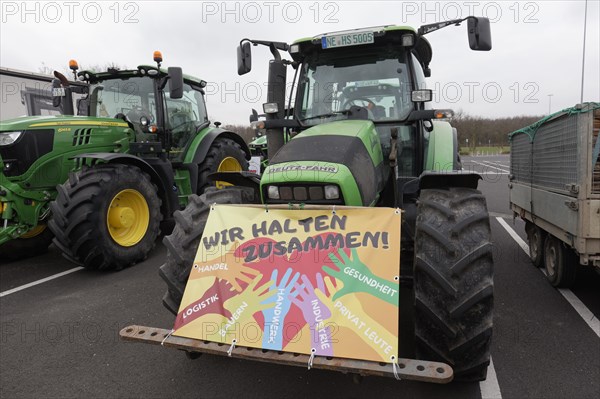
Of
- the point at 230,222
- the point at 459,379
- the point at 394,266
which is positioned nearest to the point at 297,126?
the point at 230,222

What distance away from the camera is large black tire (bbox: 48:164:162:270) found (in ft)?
15.0

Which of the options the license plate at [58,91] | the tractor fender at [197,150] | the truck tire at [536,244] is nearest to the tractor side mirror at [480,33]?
the truck tire at [536,244]

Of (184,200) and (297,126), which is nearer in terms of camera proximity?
(297,126)

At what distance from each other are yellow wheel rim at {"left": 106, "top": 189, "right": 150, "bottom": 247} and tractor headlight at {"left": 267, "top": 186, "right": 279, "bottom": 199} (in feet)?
10.4

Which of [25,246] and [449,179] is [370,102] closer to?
[449,179]

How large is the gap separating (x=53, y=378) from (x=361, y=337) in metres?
2.35

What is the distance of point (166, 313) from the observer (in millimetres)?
3816

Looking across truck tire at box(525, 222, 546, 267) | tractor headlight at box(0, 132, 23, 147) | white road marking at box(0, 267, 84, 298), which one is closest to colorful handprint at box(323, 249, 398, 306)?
truck tire at box(525, 222, 546, 267)

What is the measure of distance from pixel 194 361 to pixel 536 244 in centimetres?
434

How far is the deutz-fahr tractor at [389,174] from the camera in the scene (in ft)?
7.20

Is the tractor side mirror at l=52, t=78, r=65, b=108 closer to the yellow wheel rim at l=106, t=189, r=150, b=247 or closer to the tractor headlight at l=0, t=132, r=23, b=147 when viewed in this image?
the tractor headlight at l=0, t=132, r=23, b=147

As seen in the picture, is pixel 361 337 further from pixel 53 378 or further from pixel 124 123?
pixel 124 123

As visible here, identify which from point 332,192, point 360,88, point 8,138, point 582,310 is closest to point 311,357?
point 332,192

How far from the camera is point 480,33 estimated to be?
10.2 feet
